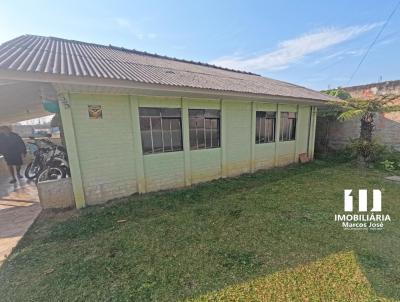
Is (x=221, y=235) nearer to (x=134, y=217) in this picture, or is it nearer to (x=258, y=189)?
(x=134, y=217)

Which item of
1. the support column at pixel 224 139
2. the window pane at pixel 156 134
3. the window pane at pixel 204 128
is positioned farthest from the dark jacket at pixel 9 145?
the support column at pixel 224 139

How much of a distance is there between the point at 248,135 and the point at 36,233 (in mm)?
6449

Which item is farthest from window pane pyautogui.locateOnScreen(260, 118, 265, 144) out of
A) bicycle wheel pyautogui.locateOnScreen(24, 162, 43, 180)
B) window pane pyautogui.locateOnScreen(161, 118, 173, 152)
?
bicycle wheel pyautogui.locateOnScreen(24, 162, 43, 180)

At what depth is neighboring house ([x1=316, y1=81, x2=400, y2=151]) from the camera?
9.61m

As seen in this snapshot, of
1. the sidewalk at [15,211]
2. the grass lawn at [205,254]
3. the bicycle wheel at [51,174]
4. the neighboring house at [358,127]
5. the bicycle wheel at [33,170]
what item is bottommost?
the grass lawn at [205,254]

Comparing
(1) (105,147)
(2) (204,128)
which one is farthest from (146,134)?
(2) (204,128)

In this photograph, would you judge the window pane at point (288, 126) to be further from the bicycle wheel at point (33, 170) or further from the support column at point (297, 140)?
the bicycle wheel at point (33, 170)

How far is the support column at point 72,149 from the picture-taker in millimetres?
4242

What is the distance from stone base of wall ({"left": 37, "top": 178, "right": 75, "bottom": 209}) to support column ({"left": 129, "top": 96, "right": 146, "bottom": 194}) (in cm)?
154

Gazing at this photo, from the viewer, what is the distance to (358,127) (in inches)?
414

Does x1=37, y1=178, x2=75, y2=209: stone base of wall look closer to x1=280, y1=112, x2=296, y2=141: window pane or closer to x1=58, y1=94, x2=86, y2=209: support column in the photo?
x1=58, y1=94, x2=86, y2=209: support column

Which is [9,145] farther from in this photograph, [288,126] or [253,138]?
[288,126]

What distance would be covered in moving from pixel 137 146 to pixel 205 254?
3253 millimetres

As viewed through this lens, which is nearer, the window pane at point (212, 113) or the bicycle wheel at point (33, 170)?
the window pane at point (212, 113)
